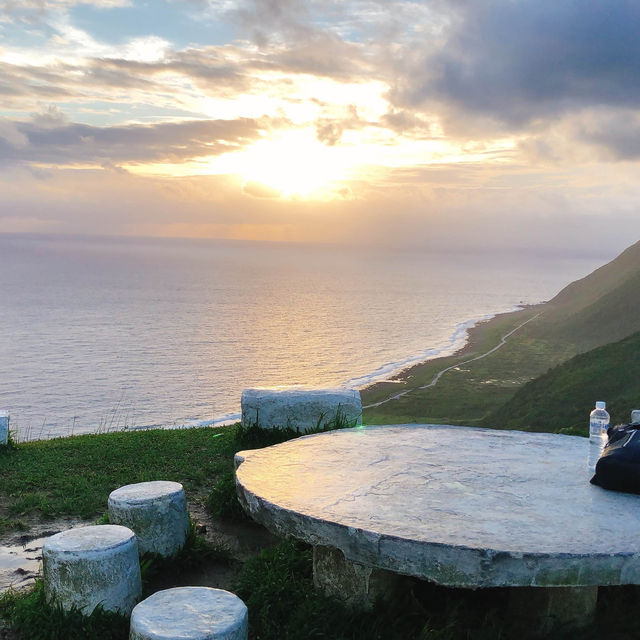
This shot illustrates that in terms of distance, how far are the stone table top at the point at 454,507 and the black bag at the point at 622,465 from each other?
109mm

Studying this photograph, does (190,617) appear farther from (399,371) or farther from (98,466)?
(399,371)

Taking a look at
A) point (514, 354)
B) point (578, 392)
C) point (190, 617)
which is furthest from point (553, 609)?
point (514, 354)

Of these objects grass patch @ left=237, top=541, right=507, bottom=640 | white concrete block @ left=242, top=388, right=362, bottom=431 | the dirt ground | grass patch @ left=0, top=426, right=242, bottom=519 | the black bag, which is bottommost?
the dirt ground

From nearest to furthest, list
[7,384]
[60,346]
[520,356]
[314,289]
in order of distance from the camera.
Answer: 1. [7,384]
2. [520,356]
3. [60,346]
4. [314,289]

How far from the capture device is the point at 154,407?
47938 millimetres

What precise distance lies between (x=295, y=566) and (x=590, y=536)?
3.20m

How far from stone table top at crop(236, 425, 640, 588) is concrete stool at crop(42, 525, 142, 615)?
1.36m

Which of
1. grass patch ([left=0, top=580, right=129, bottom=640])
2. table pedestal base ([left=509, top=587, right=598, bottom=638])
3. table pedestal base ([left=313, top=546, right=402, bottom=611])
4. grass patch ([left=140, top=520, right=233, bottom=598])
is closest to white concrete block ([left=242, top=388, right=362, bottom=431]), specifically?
grass patch ([left=140, top=520, right=233, bottom=598])

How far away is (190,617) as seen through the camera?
5.77 metres

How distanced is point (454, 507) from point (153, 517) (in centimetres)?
340

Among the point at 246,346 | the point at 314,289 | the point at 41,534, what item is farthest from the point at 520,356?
the point at 314,289

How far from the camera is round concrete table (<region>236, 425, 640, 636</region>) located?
5.74 meters

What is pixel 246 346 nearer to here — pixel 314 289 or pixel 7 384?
pixel 7 384

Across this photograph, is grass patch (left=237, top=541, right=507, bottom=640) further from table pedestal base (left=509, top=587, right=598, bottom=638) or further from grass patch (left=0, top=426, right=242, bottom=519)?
grass patch (left=0, top=426, right=242, bottom=519)
